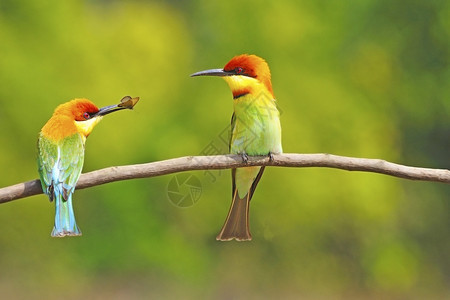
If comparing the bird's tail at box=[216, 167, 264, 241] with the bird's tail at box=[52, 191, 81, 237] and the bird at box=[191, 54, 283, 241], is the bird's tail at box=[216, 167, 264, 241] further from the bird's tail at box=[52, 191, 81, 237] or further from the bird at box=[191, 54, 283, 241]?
the bird's tail at box=[52, 191, 81, 237]

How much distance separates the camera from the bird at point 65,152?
1614 mm

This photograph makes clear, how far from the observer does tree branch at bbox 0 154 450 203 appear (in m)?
1.63

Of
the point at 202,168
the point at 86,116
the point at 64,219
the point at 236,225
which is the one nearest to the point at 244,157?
the point at 236,225

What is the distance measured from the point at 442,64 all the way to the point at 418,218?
1220 millimetres

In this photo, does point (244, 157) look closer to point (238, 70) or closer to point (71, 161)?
point (238, 70)

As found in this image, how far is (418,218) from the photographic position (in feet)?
17.6

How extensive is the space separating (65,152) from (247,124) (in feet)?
2.27

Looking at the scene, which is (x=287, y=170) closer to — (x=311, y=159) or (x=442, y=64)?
(x=442, y=64)

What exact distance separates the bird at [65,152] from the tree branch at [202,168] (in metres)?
0.04

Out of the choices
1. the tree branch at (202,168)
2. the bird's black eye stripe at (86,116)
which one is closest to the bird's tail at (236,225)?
the tree branch at (202,168)

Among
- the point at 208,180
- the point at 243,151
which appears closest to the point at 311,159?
the point at 243,151

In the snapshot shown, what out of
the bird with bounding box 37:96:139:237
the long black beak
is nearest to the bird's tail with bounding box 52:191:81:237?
the bird with bounding box 37:96:139:237

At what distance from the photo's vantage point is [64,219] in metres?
1.60

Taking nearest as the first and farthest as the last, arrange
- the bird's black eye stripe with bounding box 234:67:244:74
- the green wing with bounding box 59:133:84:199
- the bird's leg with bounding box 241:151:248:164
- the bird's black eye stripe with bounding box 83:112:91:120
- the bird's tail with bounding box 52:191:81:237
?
the bird's tail with bounding box 52:191:81:237 < the green wing with bounding box 59:133:84:199 < the bird's black eye stripe with bounding box 83:112:91:120 < the bird's leg with bounding box 241:151:248:164 < the bird's black eye stripe with bounding box 234:67:244:74
